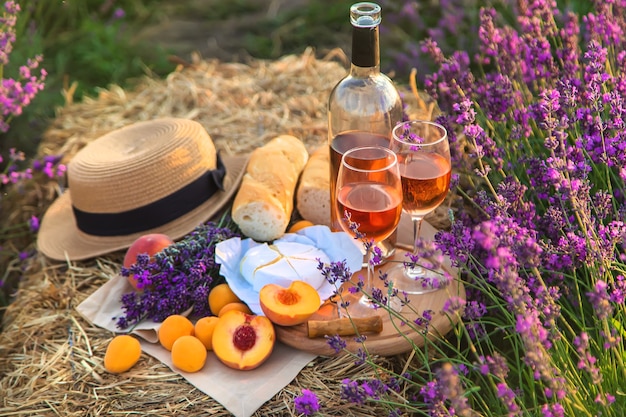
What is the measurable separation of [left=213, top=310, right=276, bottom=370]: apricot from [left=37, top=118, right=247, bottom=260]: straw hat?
28.6 inches

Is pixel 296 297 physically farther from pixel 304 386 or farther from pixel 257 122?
pixel 257 122

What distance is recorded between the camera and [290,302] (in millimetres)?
2451

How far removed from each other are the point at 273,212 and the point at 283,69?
1.98m

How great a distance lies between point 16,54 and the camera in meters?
4.53

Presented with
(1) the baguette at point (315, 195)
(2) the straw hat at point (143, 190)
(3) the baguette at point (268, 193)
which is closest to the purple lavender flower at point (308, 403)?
(3) the baguette at point (268, 193)

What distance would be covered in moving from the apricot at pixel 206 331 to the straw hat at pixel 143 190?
649 millimetres

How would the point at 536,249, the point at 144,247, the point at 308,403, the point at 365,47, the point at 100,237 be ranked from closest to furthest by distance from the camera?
the point at 536,249, the point at 308,403, the point at 365,47, the point at 144,247, the point at 100,237

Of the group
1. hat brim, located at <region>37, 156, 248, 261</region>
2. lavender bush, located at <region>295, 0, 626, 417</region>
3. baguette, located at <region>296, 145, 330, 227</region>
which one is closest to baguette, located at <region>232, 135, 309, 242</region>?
baguette, located at <region>296, 145, 330, 227</region>

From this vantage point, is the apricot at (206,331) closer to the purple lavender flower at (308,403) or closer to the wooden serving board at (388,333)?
the wooden serving board at (388,333)

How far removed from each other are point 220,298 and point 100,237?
82 centimetres

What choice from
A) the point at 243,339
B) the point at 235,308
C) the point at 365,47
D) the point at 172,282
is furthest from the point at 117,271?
the point at 365,47

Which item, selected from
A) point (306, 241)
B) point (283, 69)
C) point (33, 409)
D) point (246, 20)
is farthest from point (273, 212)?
point (246, 20)

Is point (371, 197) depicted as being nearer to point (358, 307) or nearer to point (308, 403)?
point (358, 307)

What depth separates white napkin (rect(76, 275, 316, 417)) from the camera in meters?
2.27
